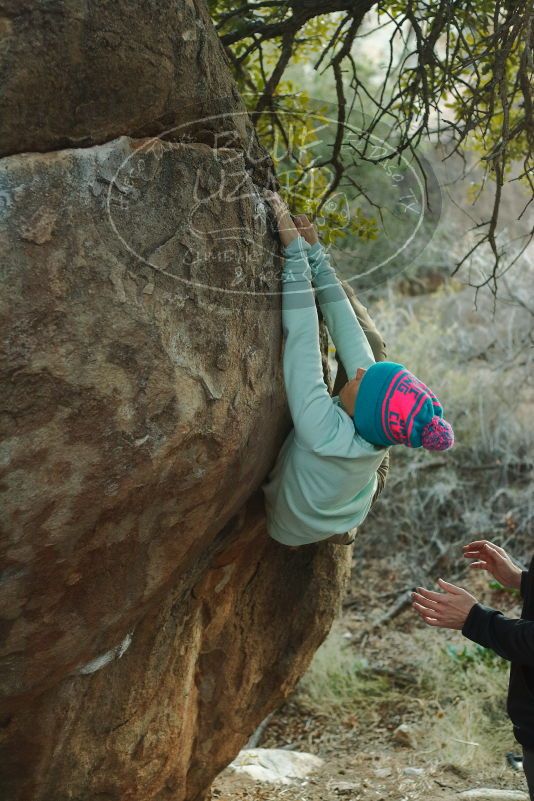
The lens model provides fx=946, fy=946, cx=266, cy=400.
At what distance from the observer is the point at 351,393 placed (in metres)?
2.75

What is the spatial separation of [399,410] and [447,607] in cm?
61

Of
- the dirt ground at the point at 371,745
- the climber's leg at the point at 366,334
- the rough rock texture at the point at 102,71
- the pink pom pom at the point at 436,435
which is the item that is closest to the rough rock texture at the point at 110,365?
the rough rock texture at the point at 102,71

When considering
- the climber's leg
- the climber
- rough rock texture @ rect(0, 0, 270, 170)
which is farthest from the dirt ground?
rough rock texture @ rect(0, 0, 270, 170)

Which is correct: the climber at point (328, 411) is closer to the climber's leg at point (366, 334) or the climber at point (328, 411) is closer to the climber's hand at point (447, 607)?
the climber's leg at point (366, 334)

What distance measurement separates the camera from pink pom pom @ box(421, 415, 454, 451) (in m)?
2.61

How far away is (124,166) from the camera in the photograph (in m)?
2.36

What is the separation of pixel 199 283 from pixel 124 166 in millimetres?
352

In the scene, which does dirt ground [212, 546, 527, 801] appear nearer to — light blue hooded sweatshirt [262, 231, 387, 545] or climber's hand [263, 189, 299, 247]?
light blue hooded sweatshirt [262, 231, 387, 545]

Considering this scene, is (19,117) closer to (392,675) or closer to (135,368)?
(135,368)

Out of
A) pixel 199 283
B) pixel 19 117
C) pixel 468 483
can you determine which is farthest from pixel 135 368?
pixel 468 483

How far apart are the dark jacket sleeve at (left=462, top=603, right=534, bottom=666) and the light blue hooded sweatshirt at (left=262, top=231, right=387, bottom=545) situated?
0.51m

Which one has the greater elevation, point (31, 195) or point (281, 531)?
point (31, 195)

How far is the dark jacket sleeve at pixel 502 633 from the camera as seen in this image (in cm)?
256

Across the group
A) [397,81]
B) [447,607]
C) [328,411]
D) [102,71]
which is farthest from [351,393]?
[397,81]
